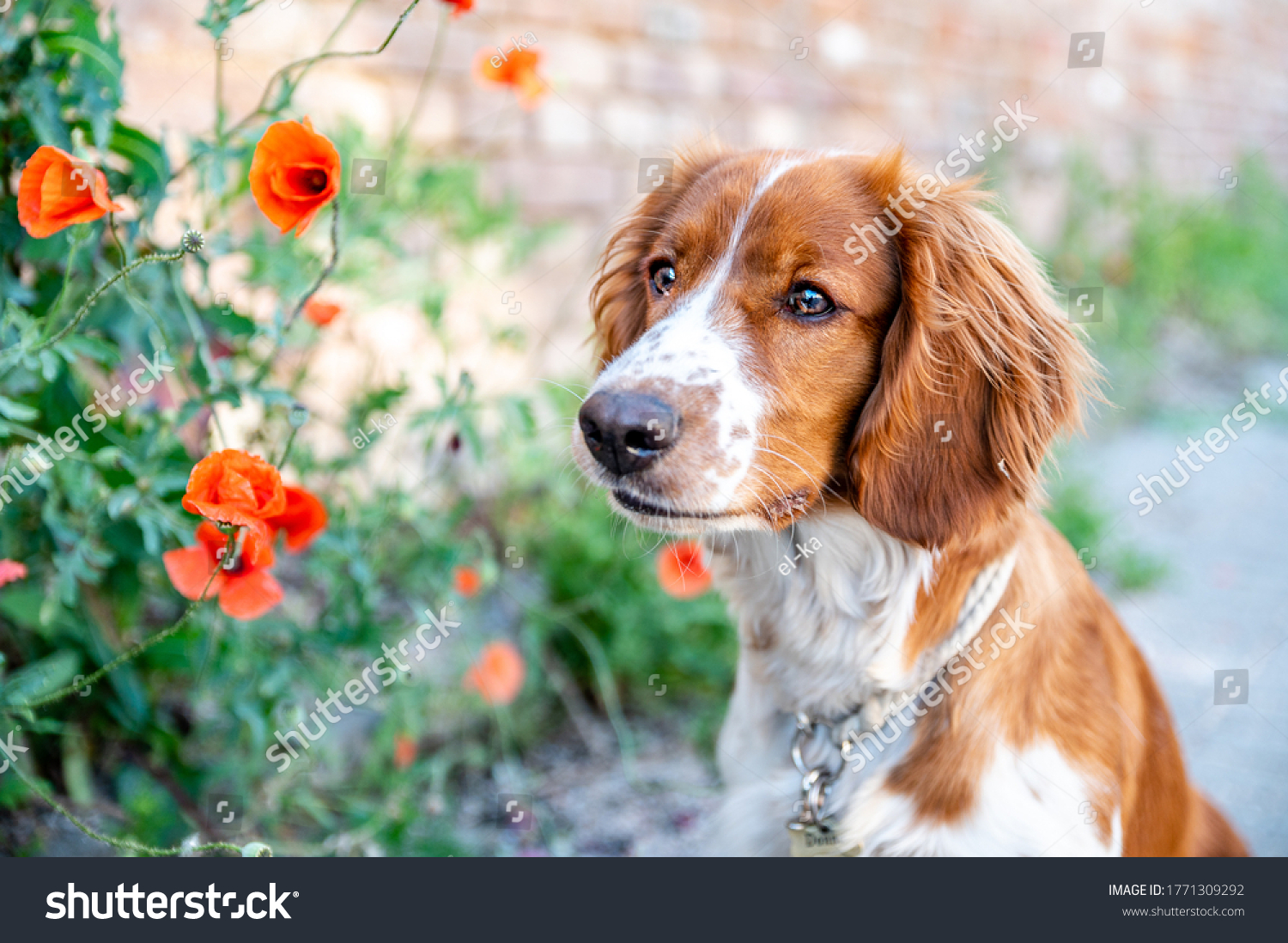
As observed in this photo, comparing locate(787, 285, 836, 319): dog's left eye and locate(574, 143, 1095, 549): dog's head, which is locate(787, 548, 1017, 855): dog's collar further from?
locate(787, 285, 836, 319): dog's left eye

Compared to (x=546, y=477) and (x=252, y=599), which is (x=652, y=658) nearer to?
(x=546, y=477)

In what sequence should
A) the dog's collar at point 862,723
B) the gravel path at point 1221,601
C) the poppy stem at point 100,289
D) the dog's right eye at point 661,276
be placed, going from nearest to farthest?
1. the poppy stem at point 100,289
2. the dog's collar at point 862,723
3. the dog's right eye at point 661,276
4. the gravel path at point 1221,601

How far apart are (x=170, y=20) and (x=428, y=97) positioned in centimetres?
106

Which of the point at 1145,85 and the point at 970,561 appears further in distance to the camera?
the point at 1145,85

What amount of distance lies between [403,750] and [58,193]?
160 centimetres

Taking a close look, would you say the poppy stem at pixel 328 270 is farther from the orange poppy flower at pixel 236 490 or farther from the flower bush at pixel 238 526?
the orange poppy flower at pixel 236 490

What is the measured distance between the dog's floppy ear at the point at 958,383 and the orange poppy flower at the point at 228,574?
1.07m

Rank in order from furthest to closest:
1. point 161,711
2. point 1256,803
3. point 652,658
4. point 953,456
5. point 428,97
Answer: point 428,97 < point 652,658 < point 1256,803 < point 161,711 < point 953,456

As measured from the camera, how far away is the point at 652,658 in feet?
10.6

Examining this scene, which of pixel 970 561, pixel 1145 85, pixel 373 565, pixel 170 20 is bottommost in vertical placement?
pixel 970 561

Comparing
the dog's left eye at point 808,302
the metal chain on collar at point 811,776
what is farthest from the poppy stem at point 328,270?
the metal chain on collar at point 811,776

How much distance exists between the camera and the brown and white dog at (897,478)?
1.78 metres
